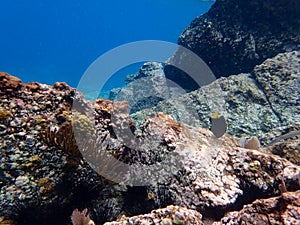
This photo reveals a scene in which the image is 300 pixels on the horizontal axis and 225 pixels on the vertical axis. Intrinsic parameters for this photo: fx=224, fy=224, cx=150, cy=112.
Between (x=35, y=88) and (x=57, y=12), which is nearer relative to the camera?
(x=35, y=88)

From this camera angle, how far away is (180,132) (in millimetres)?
3324

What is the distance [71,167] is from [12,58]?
143 metres

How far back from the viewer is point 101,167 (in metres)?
2.90

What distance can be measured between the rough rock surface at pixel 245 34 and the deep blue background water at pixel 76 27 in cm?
11667

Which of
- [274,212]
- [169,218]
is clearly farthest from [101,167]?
[274,212]

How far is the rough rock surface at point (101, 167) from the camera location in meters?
2.54

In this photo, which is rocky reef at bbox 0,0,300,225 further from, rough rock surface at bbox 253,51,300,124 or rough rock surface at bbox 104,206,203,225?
rough rock surface at bbox 253,51,300,124

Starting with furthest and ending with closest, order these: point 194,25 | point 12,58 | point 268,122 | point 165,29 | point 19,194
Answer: point 165,29 < point 12,58 < point 194,25 < point 268,122 < point 19,194

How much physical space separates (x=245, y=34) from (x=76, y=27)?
194 m

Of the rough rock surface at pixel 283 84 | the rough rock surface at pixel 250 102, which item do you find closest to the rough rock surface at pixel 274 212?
the rough rock surface at pixel 250 102

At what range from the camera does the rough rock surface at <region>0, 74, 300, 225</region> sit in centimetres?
254

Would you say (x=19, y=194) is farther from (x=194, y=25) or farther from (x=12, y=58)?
(x=12, y=58)

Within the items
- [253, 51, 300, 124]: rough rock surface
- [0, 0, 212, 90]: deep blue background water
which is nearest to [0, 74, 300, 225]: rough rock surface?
[253, 51, 300, 124]: rough rock surface

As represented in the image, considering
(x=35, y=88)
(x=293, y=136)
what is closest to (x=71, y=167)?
(x=35, y=88)
